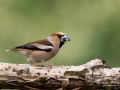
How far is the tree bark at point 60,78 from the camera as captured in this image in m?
4.06

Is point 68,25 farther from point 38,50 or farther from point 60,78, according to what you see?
point 60,78

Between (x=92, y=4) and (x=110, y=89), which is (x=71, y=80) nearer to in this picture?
(x=110, y=89)

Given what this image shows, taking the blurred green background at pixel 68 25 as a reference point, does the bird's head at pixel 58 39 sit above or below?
below

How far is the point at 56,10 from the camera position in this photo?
11.2 m

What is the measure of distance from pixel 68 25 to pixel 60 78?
6054 millimetres

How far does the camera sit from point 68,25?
10.0 meters

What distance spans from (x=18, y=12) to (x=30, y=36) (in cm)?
197

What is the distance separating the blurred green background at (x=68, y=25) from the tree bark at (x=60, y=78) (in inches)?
146

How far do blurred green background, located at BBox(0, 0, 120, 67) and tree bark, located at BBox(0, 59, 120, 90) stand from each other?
3.71 metres

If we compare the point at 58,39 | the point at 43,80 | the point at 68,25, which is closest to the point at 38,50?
the point at 58,39

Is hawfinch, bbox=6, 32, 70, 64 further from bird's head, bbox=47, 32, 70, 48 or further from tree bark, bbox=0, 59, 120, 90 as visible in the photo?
tree bark, bbox=0, 59, 120, 90

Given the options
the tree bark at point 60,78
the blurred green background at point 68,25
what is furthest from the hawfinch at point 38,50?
the blurred green background at point 68,25

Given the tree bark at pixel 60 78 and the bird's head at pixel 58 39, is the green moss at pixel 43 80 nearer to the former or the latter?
the tree bark at pixel 60 78

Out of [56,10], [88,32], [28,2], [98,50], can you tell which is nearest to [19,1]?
[28,2]
